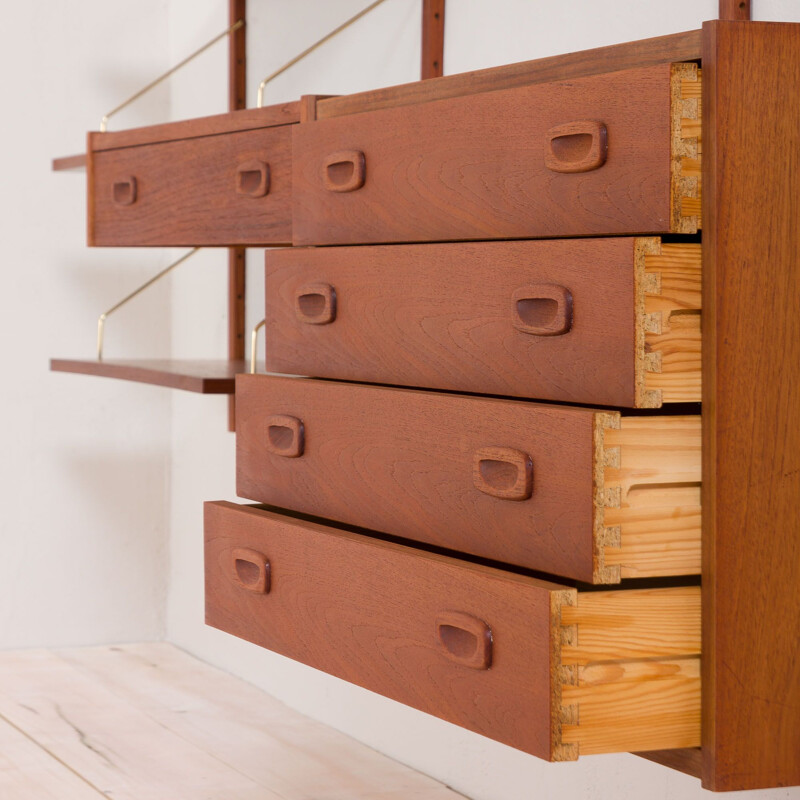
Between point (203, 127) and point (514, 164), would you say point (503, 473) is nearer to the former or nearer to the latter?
point (514, 164)

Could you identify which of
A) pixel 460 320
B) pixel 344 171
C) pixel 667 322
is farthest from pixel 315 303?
pixel 667 322

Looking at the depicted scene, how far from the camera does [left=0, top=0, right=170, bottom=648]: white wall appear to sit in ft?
9.45

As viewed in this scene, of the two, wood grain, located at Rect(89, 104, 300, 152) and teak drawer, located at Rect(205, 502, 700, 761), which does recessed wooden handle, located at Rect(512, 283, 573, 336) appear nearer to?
teak drawer, located at Rect(205, 502, 700, 761)

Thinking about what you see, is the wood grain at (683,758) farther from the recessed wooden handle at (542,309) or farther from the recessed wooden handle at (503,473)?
the recessed wooden handle at (542,309)

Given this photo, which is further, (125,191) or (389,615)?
(125,191)

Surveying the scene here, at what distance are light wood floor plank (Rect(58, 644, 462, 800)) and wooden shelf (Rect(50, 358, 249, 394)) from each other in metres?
0.63

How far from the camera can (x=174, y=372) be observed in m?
1.99

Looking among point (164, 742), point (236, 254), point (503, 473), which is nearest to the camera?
point (503, 473)

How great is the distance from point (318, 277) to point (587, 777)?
844mm

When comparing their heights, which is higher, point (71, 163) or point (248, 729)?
point (71, 163)

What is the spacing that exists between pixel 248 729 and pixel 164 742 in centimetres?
17

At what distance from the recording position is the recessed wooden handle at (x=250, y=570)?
4.63 ft

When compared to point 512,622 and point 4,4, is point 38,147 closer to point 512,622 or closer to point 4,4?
point 4,4

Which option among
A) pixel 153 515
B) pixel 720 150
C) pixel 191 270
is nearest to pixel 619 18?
pixel 720 150
